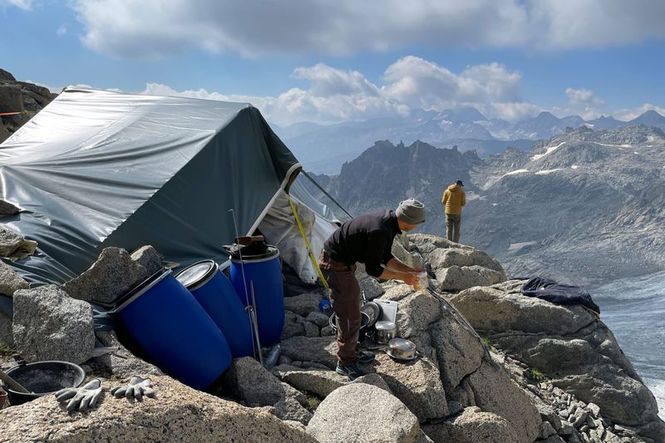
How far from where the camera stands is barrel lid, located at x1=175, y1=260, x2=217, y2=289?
22.6 feet

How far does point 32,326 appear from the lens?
18.3 ft

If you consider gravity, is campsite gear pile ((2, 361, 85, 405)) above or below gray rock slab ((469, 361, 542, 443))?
above

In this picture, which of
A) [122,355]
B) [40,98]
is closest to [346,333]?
[122,355]

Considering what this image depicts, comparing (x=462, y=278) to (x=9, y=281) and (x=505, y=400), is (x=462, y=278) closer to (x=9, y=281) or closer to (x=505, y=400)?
(x=505, y=400)

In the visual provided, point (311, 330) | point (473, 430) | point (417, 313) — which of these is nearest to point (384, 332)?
point (417, 313)

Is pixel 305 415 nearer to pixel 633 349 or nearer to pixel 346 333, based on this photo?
pixel 346 333

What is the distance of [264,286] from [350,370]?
1828 millimetres

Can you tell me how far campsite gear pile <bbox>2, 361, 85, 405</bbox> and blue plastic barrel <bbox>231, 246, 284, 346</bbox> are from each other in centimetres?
270

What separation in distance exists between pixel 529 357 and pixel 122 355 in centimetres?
940

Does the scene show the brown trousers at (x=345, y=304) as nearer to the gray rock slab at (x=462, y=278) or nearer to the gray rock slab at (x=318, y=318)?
the gray rock slab at (x=318, y=318)

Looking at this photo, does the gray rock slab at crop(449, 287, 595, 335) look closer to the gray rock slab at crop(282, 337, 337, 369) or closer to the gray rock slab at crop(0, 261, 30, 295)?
the gray rock slab at crop(282, 337, 337, 369)

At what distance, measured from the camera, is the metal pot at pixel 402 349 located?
7090mm

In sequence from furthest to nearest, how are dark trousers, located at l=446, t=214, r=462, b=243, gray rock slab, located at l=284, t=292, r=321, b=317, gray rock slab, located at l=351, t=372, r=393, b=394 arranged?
dark trousers, located at l=446, t=214, r=462, b=243
gray rock slab, located at l=284, t=292, r=321, b=317
gray rock slab, located at l=351, t=372, r=393, b=394

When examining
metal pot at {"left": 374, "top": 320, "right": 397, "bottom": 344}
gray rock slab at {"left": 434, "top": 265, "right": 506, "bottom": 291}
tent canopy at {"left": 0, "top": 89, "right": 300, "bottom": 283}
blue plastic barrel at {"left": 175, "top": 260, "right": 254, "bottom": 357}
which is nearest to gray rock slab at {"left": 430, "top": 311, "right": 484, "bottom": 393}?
metal pot at {"left": 374, "top": 320, "right": 397, "bottom": 344}
